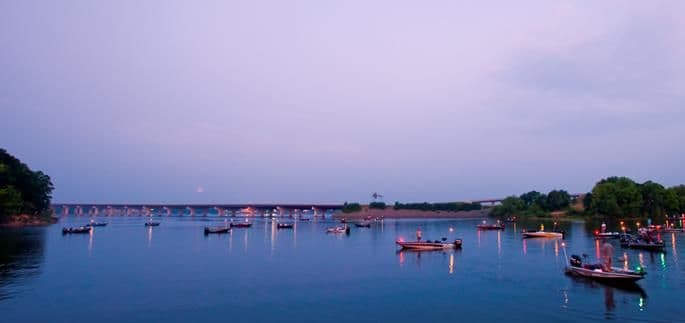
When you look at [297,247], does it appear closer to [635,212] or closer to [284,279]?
[284,279]

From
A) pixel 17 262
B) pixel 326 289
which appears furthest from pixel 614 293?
pixel 17 262

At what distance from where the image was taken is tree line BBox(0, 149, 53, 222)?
10212 cm

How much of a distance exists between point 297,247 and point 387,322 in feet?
150

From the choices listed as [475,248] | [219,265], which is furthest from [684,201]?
[219,265]

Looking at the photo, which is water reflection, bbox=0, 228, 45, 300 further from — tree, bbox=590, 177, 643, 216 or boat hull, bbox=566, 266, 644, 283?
tree, bbox=590, 177, 643, 216

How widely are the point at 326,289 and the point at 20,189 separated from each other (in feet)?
356

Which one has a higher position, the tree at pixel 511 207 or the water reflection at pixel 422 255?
the tree at pixel 511 207

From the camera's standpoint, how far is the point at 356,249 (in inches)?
2618

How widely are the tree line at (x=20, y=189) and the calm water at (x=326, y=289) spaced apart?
5282cm

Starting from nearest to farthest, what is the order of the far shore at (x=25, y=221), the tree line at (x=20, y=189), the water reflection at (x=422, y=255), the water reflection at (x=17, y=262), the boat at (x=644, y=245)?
the water reflection at (x=17, y=262) < the water reflection at (x=422, y=255) < the boat at (x=644, y=245) < the tree line at (x=20, y=189) < the far shore at (x=25, y=221)

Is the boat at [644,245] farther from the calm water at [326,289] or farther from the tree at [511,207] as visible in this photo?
the tree at [511,207]

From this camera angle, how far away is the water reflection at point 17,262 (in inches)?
1433

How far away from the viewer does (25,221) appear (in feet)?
385

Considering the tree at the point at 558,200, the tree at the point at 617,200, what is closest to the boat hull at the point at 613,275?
the tree at the point at 617,200
